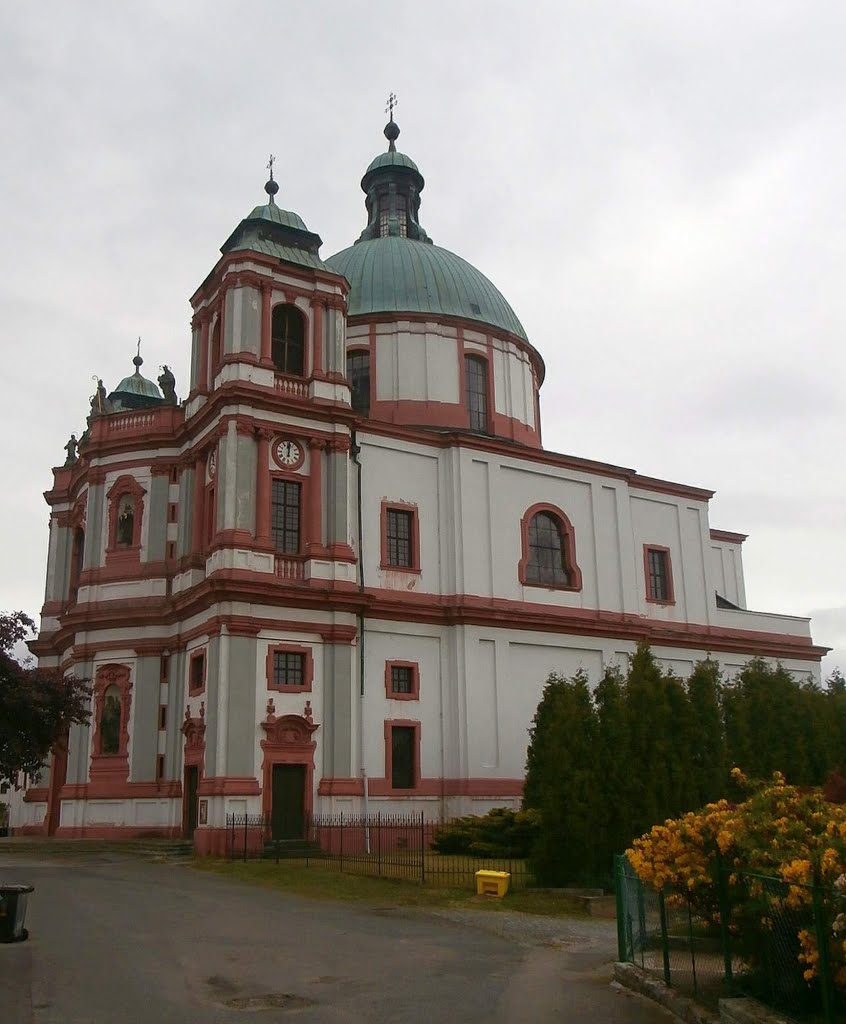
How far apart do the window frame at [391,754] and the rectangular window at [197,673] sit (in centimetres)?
551

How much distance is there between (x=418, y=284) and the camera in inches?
1630

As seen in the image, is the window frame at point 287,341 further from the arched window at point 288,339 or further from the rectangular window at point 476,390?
the rectangular window at point 476,390

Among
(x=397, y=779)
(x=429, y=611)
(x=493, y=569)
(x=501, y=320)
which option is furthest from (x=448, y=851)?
(x=501, y=320)

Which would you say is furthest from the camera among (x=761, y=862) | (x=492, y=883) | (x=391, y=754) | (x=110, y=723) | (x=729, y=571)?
(x=729, y=571)

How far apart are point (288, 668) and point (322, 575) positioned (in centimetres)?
285

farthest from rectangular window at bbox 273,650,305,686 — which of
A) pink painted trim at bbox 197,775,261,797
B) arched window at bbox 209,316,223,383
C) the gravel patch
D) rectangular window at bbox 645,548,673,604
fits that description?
rectangular window at bbox 645,548,673,604

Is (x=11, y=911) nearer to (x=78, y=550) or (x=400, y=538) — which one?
(x=400, y=538)

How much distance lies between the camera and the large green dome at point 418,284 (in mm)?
40812

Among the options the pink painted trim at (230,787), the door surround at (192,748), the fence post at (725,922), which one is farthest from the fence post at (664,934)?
the door surround at (192,748)

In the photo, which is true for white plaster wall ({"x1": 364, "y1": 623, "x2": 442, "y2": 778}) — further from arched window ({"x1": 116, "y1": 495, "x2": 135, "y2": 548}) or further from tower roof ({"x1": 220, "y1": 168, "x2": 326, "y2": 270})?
tower roof ({"x1": 220, "y1": 168, "x2": 326, "y2": 270})

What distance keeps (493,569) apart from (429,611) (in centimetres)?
310

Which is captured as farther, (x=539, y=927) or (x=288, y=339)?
(x=288, y=339)

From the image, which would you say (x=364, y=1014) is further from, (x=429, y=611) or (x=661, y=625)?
(x=661, y=625)

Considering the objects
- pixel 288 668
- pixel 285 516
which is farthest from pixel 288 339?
pixel 288 668
